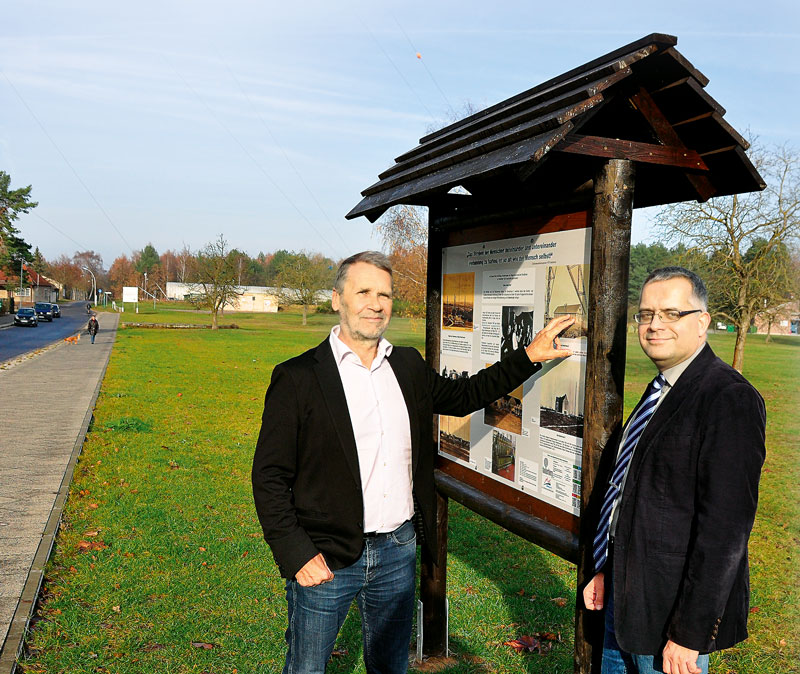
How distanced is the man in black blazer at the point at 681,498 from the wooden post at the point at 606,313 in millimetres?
205

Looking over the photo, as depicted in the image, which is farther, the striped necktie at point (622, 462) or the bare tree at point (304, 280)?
the bare tree at point (304, 280)

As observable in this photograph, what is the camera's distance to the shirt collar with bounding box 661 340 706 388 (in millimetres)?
2348

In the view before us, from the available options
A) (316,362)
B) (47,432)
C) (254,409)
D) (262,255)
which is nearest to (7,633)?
(316,362)

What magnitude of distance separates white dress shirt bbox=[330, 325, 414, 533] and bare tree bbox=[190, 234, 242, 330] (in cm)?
5347

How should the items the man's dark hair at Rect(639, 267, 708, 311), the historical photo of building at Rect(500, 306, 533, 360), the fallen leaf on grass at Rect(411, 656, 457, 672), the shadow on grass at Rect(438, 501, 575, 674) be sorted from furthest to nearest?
the shadow on grass at Rect(438, 501, 575, 674) < the fallen leaf on grass at Rect(411, 656, 457, 672) < the historical photo of building at Rect(500, 306, 533, 360) < the man's dark hair at Rect(639, 267, 708, 311)

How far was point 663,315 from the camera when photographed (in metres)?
2.36

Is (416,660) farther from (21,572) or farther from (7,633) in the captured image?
(21,572)

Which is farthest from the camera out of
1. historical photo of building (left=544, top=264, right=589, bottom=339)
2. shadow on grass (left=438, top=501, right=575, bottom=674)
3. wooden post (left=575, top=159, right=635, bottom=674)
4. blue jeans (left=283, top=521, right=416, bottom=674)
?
shadow on grass (left=438, top=501, right=575, bottom=674)

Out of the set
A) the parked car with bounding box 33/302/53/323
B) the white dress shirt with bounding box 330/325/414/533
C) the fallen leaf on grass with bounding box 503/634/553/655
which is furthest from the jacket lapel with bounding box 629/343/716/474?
the parked car with bounding box 33/302/53/323

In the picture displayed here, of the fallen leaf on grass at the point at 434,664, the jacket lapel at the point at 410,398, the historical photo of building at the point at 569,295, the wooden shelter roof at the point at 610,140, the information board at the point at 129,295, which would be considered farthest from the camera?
the information board at the point at 129,295

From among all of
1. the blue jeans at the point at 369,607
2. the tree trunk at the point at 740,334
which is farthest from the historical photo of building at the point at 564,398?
the tree trunk at the point at 740,334

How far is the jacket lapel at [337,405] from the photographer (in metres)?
2.77

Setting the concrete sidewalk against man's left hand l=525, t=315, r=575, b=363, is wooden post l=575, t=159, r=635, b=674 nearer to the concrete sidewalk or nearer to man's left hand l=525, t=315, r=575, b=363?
man's left hand l=525, t=315, r=575, b=363

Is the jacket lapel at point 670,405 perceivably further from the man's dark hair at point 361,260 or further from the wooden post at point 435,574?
the wooden post at point 435,574
